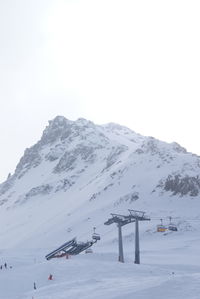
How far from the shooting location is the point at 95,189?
12181cm

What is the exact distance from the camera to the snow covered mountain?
96438 millimetres

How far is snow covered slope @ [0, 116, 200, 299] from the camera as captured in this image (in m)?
60.2

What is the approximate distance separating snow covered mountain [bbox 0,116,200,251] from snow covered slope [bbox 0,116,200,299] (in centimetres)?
20

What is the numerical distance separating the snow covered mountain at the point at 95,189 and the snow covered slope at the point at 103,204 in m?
0.20

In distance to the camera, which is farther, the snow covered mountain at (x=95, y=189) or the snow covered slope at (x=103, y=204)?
the snow covered mountain at (x=95, y=189)

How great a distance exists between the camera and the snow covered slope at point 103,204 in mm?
60194

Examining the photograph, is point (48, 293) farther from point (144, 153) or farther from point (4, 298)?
point (144, 153)

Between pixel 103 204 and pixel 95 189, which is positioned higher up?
pixel 95 189

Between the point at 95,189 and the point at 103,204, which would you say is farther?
the point at 95,189

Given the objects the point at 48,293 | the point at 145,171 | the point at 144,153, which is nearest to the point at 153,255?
the point at 48,293

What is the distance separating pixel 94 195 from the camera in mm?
114062

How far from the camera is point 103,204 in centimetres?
10406

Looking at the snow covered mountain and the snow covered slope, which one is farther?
the snow covered mountain

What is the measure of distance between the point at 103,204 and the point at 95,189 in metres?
17.9
